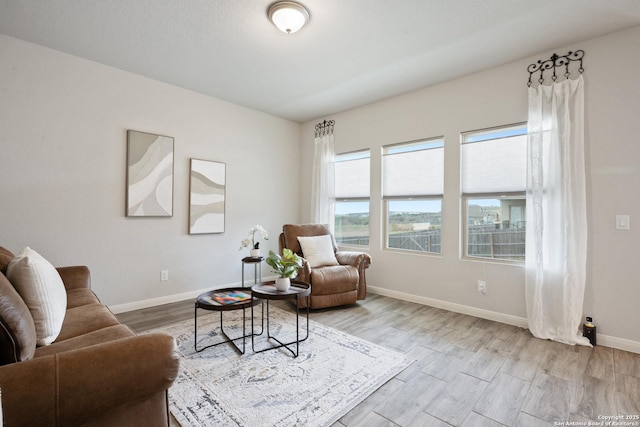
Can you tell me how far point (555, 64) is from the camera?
279 cm

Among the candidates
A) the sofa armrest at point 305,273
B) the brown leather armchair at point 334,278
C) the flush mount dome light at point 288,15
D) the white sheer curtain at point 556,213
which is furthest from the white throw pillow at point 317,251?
the flush mount dome light at point 288,15

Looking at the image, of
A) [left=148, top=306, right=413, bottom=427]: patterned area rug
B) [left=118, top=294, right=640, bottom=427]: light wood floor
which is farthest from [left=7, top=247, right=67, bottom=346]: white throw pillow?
[left=118, top=294, right=640, bottom=427]: light wood floor

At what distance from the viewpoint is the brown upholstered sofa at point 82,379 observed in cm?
92

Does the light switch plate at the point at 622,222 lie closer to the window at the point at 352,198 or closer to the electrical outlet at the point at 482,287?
the electrical outlet at the point at 482,287

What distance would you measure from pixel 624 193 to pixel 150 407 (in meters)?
3.66

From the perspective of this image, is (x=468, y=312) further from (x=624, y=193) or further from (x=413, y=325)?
(x=624, y=193)

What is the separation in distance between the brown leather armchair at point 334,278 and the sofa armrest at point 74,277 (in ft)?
6.42

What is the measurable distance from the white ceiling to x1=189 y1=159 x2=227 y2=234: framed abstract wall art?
106 centimetres

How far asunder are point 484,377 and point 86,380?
2281 millimetres

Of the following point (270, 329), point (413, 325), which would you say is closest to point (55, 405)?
point (270, 329)

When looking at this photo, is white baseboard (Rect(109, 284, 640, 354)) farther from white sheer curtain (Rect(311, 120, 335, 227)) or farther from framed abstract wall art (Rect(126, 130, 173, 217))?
white sheer curtain (Rect(311, 120, 335, 227))

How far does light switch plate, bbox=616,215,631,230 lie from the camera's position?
97.1 inches

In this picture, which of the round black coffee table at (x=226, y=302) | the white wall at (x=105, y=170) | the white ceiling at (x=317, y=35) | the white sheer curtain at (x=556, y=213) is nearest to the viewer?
the round black coffee table at (x=226, y=302)

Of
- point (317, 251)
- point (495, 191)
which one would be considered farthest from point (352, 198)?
point (495, 191)
